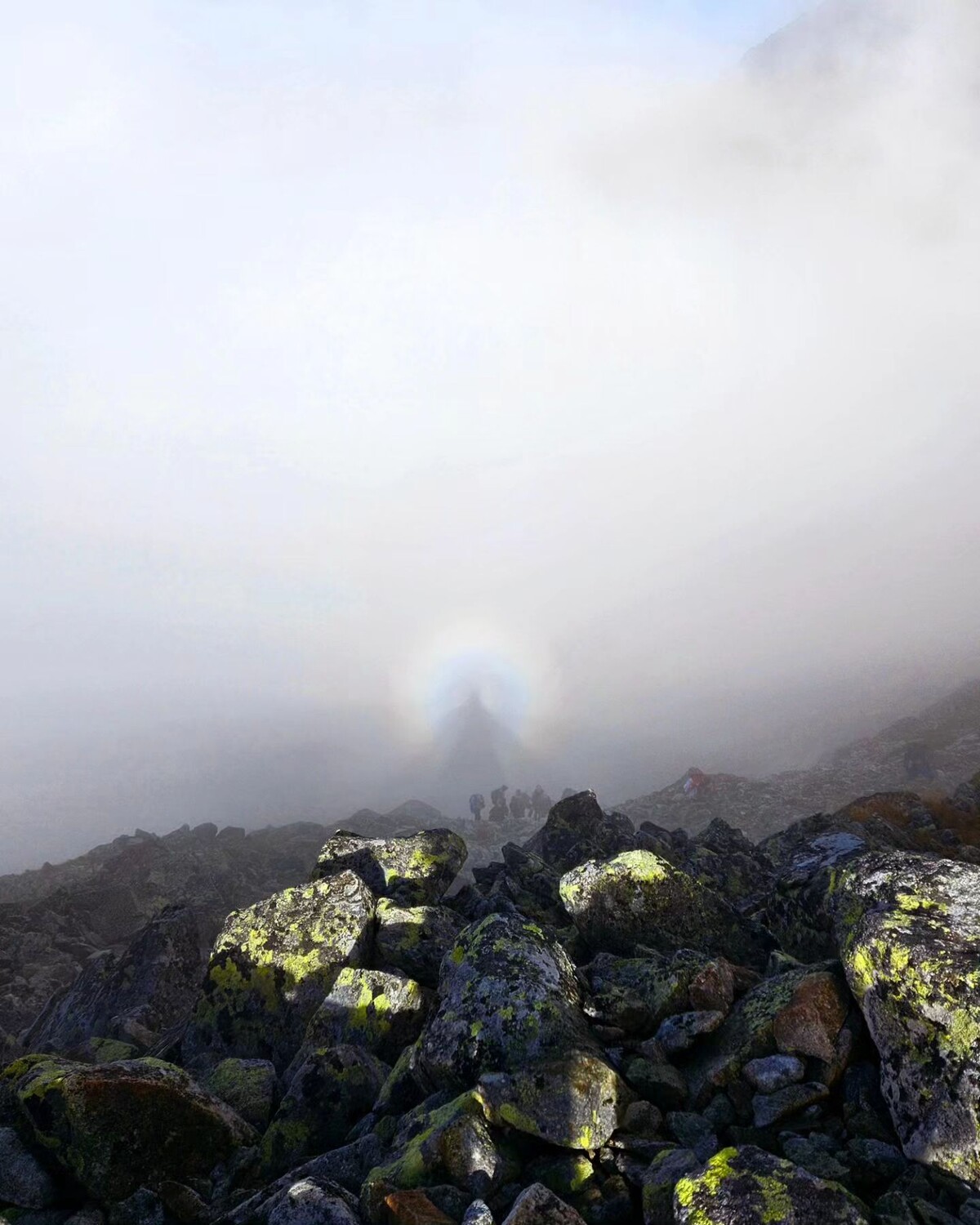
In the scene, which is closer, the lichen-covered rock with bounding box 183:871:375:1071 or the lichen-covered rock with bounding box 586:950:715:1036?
the lichen-covered rock with bounding box 586:950:715:1036

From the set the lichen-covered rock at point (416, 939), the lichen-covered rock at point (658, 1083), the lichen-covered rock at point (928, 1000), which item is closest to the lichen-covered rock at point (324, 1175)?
the lichen-covered rock at point (658, 1083)

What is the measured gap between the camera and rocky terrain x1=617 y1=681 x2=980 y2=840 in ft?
346

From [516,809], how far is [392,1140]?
172 meters

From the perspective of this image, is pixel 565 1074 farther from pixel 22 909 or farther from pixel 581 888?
pixel 22 909

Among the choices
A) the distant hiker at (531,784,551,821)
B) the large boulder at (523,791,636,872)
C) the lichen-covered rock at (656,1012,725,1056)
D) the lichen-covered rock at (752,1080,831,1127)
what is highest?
the lichen-covered rock at (656,1012,725,1056)

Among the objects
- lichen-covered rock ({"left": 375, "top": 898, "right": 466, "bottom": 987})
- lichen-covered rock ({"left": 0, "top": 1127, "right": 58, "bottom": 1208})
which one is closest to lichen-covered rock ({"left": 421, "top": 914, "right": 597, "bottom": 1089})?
lichen-covered rock ({"left": 375, "top": 898, "right": 466, "bottom": 987})

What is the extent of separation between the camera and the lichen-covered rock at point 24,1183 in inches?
456

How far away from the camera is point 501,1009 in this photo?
12492mm

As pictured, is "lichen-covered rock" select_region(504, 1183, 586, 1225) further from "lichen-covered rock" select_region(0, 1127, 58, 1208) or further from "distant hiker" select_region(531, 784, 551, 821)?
"distant hiker" select_region(531, 784, 551, 821)

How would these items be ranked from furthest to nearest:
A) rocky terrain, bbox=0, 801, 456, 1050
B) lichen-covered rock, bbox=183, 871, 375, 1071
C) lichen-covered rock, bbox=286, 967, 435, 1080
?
rocky terrain, bbox=0, 801, 456, 1050 < lichen-covered rock, bbox=183, 871, 375, 1071 < lichen-covered rock, bbox=286, 967, 435, 1080

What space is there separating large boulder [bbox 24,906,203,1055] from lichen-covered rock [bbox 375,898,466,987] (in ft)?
43.9

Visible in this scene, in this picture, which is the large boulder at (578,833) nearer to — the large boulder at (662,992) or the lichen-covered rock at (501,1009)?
the large boulder at (662,992)

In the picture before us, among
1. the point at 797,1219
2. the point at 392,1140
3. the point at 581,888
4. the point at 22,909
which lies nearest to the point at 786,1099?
the point at 797,1219

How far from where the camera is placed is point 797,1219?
7.46m
